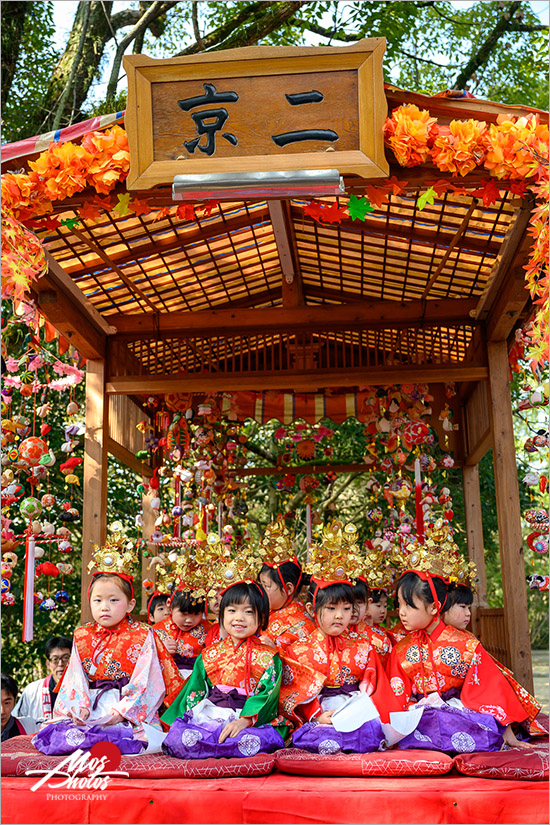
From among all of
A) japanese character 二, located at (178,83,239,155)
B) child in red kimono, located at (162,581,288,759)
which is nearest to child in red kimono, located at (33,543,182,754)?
child in red kimono, located at (162,581,288,759)

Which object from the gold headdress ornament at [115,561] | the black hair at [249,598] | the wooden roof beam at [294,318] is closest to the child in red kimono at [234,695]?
the black hair at [249,598]

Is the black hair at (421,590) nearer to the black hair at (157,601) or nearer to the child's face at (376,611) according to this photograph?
the child's face at (376,611)

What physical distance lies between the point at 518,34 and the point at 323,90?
9.31 m

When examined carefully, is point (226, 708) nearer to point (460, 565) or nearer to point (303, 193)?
point (460, 565)

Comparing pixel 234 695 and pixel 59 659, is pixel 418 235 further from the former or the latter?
pixel 59 659

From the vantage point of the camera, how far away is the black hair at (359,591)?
15.1 ft

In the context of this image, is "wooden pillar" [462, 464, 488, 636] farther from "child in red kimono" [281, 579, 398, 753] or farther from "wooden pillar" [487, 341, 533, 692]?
Answer: "child in red kimono" [281, 579, 398, 753]

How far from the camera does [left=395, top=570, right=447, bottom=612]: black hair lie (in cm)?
456

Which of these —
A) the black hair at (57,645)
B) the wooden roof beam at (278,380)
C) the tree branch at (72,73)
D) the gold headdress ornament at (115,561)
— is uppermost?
the tree branch at (72,73)

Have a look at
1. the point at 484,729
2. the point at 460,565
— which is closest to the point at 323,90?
the point at 460,565

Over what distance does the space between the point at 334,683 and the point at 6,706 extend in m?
2.22

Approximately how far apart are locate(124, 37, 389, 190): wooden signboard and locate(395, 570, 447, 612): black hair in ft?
7.46

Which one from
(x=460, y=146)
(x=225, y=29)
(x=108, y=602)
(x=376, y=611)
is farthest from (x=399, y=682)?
(x=225, y=29)

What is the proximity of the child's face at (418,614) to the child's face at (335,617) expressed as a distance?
1.12 ft
